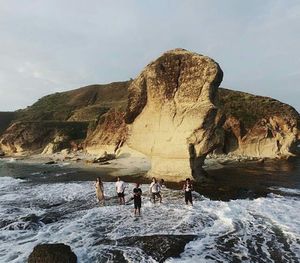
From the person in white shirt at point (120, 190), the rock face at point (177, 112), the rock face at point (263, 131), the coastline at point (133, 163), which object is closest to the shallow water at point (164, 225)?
the person in white shirt at point (120, 190)

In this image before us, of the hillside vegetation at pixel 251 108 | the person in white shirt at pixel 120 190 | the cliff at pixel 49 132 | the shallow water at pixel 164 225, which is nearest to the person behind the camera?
the shallow water at pixel 164 225

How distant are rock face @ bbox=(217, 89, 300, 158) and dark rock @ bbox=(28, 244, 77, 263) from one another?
138ft

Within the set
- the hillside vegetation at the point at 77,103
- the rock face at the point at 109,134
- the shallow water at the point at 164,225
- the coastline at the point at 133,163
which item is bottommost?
the shallow water at the point at 164,225

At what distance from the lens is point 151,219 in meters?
18.5

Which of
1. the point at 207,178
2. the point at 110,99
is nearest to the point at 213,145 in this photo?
the point at 207,178

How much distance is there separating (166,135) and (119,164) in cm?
1544

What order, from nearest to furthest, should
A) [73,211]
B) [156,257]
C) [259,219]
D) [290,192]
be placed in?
[156,257] < [259,219] < [73,211] < [290,192]

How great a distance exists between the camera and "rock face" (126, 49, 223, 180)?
29047 mm

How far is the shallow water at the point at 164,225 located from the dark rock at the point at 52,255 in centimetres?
109

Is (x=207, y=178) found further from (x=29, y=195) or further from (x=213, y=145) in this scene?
(x=29, y=195)

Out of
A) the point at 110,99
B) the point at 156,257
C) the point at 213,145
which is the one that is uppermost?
the point at 110,99

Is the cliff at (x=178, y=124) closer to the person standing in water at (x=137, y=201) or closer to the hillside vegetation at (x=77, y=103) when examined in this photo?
the hillside vegetation at (x=77, y=103)

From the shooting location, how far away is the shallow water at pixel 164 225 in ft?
46.0

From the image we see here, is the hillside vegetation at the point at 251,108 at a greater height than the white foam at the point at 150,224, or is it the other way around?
the hillside vegetation at the point at 251,108
